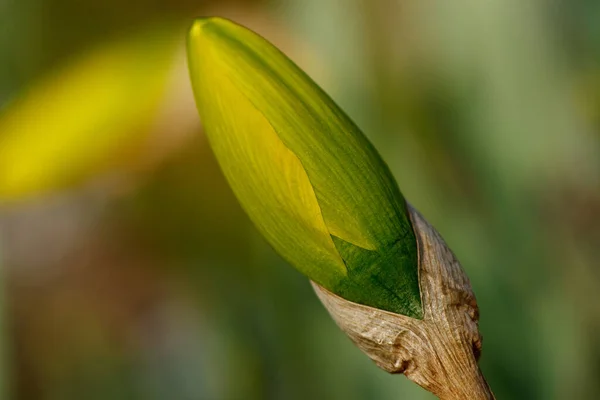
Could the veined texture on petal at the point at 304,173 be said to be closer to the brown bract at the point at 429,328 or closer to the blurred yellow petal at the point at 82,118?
the brown bract at the point at 429,328

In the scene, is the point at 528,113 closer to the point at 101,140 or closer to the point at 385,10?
the point at 385,10

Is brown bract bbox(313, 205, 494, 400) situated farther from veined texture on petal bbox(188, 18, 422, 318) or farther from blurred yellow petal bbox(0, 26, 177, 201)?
blurred yellow petal bbox(0, 26, 177, 201)

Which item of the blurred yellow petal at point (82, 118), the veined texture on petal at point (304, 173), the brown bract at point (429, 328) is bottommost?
the brown bract at point (429, 328)

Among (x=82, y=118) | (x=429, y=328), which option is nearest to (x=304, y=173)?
(x=429, y=328)

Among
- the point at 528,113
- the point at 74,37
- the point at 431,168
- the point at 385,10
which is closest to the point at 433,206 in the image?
the point at 431,168

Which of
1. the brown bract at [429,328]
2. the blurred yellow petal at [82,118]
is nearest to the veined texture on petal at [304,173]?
the brown bract at [429,328]

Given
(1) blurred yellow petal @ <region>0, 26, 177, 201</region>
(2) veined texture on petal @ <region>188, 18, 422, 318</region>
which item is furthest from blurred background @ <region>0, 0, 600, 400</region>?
(2) veined texture on petal @ <region>188, 18, 422, 318</region>
